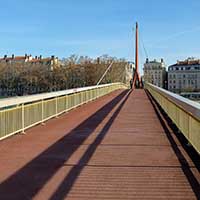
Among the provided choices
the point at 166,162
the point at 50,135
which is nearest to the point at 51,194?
the point at 166,162

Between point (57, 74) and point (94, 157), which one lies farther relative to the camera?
point (57, 74)

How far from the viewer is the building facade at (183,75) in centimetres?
15962

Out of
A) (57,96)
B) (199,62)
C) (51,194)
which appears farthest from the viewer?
(199,62)

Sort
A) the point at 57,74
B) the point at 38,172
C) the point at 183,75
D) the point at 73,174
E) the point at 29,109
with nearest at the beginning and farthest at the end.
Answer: the point at 73,174 < the point at 38,172 < the point at 29,109 < the point at 57,74 < the point at 183,75

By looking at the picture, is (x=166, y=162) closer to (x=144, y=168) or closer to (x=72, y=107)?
(x=144, y=168)

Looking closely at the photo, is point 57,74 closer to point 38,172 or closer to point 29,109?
point 29,109

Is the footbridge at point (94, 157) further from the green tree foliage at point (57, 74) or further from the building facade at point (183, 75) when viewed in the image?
the building facade at point (183, 75)

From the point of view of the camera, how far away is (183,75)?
532ft

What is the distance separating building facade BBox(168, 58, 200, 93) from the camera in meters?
160

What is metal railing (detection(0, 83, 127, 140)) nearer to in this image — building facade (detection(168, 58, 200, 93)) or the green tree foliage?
the green tree foliage

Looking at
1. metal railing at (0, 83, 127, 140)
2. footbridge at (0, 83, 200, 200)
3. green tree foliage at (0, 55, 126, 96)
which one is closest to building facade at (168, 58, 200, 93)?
green tree foliage at (0, 55, 126, 96)

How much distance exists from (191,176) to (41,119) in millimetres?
6904

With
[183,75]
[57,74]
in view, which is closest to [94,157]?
[57,74]

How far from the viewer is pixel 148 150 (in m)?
7.59
